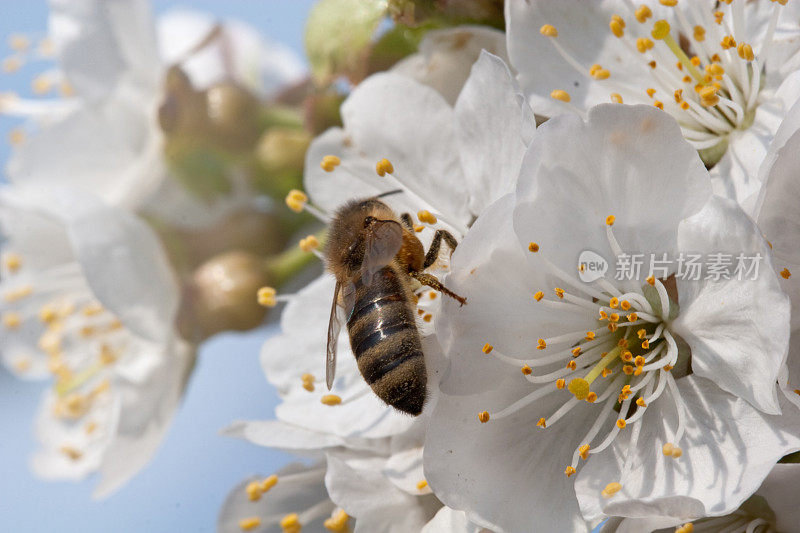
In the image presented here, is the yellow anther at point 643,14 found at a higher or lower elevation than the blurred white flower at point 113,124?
higher

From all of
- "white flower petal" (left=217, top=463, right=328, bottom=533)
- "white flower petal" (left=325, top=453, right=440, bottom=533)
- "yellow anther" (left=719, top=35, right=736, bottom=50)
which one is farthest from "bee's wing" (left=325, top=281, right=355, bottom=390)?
"yellow anther" (left=719, top=35, right=736, bottom=50)

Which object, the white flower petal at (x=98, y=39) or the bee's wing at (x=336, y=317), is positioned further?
the white flower petal at (x=98, y=39)

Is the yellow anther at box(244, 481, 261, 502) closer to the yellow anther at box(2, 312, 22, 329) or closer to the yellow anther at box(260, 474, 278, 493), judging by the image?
the yellow anther at box(260, 474, 278, 493)

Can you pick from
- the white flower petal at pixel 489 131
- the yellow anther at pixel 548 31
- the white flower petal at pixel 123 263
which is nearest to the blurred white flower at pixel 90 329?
the white flower petal at pixel 123 263

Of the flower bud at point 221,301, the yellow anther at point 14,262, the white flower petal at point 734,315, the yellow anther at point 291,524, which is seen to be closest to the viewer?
the white flower petal at point 734,315

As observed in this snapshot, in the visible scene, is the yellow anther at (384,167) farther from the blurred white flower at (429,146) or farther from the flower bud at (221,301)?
the flower bud at (221,301)

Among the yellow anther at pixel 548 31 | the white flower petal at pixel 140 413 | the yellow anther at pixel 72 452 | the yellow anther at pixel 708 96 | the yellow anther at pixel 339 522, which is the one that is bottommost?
the yellow anther at pixel 72 452

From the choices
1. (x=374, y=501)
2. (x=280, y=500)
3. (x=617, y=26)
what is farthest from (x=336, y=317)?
(x=617, y=26)

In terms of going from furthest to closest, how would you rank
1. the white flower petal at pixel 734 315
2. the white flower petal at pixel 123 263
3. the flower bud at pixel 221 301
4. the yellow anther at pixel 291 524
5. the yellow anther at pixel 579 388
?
the flower bud at pixel 221 301
the white flower petal at pixel 123 263
the yellow anther at pixel 291 524
the yellow anther at pixel 579 388
the white flower petal at pixel 734 315
